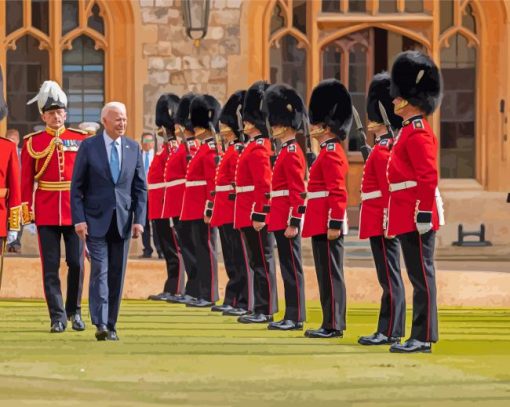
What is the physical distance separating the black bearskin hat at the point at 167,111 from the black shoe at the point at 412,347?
5.10m

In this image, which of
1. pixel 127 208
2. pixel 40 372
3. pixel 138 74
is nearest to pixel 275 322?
pixel 127 208

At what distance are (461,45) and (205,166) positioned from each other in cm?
726

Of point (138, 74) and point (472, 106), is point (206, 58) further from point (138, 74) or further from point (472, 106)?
point (472, 106)

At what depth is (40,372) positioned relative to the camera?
8.38 m

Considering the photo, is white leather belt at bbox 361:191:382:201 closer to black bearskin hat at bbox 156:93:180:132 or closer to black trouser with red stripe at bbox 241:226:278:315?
black trouser with red stripe at bbox 241:226:278:315

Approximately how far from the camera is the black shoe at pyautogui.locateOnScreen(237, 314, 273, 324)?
36.6 ft

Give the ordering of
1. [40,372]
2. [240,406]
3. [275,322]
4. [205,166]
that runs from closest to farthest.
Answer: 1. [240,406]
2. [40,372]
3. [275,322]
4. [205,166]

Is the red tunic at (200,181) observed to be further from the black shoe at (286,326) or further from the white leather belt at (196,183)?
the black shoe at (286,326)

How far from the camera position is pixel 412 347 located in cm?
910

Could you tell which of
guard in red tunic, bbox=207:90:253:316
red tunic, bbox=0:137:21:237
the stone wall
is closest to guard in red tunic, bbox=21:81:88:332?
red tunic, bbox=0:137:21:237

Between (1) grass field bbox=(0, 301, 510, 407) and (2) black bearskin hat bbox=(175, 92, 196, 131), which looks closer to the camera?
(1) grass field bbox=(0, 301, 510, 407)

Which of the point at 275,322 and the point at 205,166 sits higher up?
the point at 205,166

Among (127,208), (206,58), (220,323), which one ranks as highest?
(206,58)

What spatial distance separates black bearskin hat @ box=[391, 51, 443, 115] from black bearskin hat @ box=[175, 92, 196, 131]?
3.78 m
